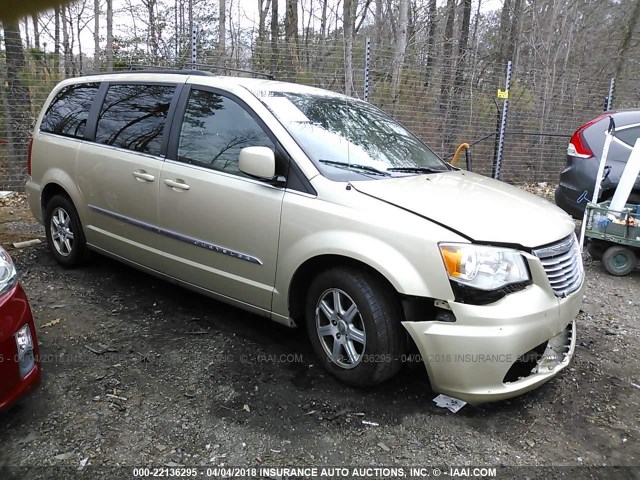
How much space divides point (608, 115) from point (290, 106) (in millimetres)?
4546

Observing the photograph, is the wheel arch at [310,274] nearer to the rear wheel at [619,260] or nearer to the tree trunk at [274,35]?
the rear wheel at [619,260]

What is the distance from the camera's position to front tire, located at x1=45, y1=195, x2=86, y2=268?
4.49 m

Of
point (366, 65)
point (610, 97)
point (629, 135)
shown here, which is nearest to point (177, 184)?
point (629, 135)

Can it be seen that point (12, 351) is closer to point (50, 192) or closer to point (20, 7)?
point (20, 7)

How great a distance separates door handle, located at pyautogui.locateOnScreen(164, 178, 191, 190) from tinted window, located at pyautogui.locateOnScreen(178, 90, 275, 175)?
0.16 meters

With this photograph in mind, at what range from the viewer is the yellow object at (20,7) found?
1.98 m

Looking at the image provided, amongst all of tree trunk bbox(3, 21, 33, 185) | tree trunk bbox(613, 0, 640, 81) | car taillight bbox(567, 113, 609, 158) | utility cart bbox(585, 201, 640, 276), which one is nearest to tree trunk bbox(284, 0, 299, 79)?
tree trunk bbox(3, 21, 33, 185)

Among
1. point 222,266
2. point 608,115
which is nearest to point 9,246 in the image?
point 222,266

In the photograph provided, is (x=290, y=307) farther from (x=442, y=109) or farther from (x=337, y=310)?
(x=442, y=109)

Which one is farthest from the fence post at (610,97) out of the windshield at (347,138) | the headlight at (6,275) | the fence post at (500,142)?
the headlight at (6,275)

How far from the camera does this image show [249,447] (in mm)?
2426

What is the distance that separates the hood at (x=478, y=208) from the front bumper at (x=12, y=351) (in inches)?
72.5

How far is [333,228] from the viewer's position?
109 inches

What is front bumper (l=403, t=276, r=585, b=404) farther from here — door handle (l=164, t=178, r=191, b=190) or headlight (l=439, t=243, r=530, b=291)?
door handle (l=164, t=178, r=191, b=190)
